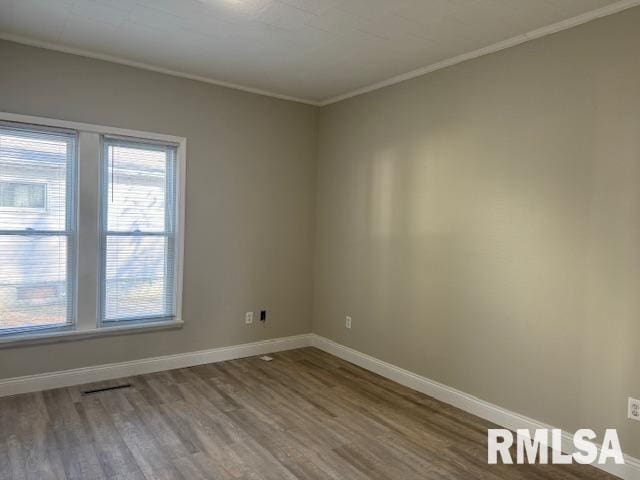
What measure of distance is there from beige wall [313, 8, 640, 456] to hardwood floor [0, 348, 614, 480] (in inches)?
17.6

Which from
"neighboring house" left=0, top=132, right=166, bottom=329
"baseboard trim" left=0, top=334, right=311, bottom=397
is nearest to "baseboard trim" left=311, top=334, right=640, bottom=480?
"baseboard trim" left=0, top=334, right=311, bottom=397

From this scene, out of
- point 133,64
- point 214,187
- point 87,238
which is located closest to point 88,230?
point 87,238

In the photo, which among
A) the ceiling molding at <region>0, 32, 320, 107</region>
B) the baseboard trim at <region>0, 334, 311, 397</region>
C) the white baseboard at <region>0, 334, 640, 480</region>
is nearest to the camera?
the white baseboard at <region>0, 334, 640, 480</region>

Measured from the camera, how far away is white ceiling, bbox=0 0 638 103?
2.65m

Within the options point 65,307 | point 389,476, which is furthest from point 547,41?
point 65,307

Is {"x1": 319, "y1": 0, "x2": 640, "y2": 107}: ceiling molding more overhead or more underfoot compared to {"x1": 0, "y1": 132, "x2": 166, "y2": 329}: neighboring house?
more overhead

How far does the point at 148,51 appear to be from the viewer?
350cm

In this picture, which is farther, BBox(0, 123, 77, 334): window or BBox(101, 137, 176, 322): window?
BBox(101, 137, 176, 322): window

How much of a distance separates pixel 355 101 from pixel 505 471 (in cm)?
331

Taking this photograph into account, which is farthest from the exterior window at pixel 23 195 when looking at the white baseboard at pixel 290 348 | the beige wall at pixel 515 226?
the beige wall at pixel 515 226

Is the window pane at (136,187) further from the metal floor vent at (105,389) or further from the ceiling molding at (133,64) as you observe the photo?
the metal floor vent at (105,389)

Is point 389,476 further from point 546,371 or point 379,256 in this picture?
point 379,256
